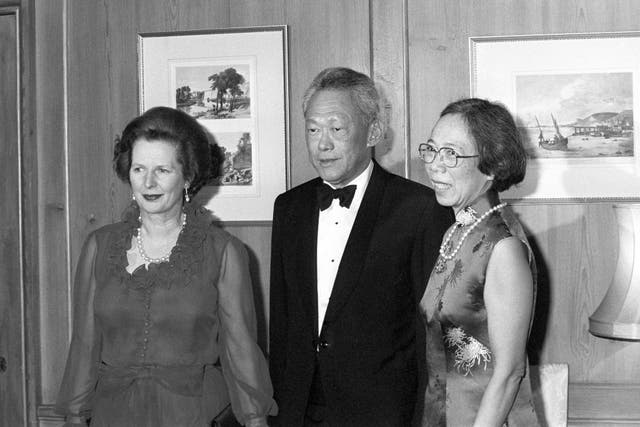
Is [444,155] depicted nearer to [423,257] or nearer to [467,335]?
[467,335]

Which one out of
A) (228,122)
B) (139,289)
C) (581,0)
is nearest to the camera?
(139,289)

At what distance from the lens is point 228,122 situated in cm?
364

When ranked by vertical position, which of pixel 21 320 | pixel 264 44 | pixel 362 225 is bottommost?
pixel 21 320

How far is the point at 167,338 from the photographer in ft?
8.85

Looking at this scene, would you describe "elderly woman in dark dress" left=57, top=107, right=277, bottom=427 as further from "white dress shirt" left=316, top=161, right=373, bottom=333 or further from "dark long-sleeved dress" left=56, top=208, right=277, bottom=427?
"white dress shirt" left=316, top=161, right=373, bottom=333

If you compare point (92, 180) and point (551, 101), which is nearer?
A: point (551, 101)

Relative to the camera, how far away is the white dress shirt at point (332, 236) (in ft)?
9.28

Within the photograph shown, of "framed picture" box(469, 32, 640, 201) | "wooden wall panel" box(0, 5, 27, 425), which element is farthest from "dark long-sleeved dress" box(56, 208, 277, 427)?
"framed picture" box(469, 32, 640, 201)

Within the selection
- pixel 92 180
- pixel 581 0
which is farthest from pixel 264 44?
pixel 581 0

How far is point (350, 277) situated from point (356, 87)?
62 cm

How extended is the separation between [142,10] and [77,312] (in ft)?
4.86

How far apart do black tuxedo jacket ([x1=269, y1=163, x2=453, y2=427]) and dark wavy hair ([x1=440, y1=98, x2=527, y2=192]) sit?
0.54 metres

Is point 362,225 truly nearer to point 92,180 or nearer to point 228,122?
point 228,122

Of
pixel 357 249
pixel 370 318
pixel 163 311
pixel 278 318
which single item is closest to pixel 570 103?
pixel 357 249
